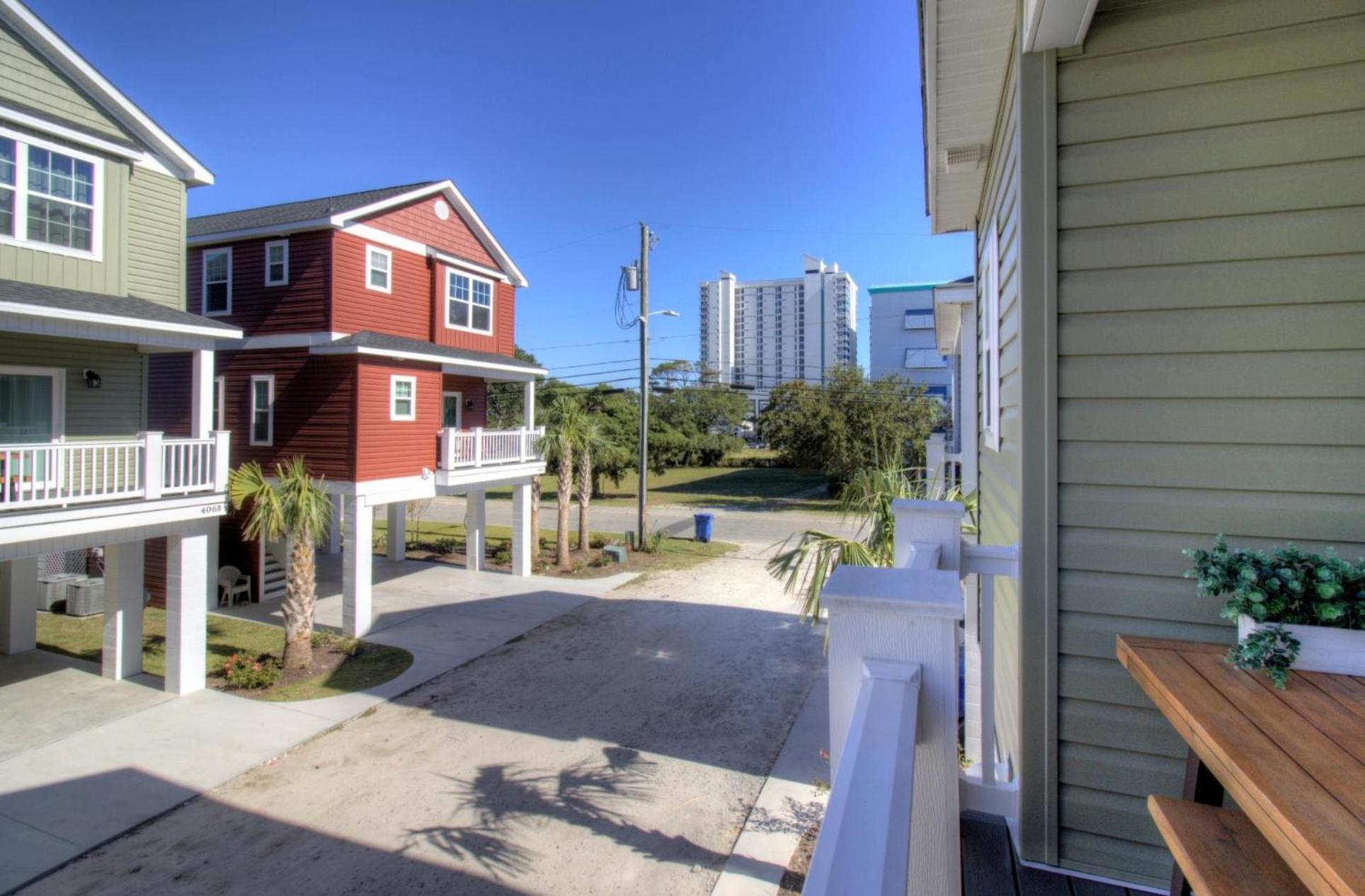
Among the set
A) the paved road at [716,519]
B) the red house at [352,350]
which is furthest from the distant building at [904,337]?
the red house at [352,350]

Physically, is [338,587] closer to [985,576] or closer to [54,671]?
[54,671]

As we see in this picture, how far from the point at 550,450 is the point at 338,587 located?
5046mm

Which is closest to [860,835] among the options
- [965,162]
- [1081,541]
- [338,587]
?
[1081,541]

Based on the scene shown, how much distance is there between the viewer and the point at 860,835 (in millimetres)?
671

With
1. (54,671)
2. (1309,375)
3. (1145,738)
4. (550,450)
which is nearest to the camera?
(1309,375)

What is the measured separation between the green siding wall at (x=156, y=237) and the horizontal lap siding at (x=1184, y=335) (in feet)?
34.2

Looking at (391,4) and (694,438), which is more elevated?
(391,4)

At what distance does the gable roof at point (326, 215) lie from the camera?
34.9 ft

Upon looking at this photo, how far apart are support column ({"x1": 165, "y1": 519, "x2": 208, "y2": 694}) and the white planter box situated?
384 inches

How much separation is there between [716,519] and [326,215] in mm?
14965

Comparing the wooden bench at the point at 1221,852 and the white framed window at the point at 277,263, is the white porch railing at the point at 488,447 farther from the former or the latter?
the wooden bench at the point at 1221,852

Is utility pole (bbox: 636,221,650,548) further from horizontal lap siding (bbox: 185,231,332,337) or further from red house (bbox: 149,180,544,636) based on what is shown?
horizontal lap siding (bbox: 185,231,332,337)

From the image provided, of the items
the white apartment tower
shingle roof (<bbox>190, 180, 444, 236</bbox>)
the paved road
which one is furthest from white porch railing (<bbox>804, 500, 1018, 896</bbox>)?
the white apartment tower

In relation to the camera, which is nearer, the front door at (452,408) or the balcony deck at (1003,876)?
the balcony deck at (1003,876)
